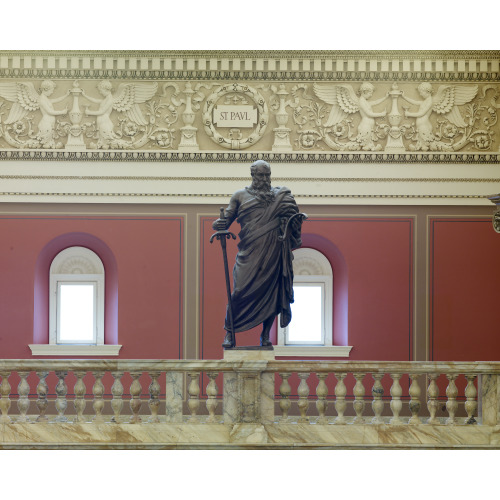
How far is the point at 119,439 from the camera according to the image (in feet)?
29.7

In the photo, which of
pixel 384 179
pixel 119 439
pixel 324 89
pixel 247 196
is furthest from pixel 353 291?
pixel 119 439

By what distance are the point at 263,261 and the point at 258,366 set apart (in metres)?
1.05

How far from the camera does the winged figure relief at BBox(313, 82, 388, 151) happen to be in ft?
40.9

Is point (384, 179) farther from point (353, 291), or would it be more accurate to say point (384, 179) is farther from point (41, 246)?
point (41, 246)

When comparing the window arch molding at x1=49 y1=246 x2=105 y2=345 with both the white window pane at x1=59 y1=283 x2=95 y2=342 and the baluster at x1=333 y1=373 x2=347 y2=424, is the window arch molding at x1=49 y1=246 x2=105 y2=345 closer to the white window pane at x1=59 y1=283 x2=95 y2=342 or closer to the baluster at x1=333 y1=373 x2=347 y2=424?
the white window pane at x1=59 y1=283 x2=95 y2=342

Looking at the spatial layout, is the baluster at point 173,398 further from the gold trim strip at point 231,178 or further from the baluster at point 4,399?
the gold trim strip at point 231,178

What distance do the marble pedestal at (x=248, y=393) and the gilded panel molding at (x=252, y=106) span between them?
4.03 meters

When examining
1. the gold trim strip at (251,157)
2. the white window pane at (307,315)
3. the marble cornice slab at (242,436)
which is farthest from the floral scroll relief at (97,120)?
the marble cornice slab at (242,436)

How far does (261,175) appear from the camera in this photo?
9.45 m

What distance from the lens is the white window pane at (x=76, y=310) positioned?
1280 cm

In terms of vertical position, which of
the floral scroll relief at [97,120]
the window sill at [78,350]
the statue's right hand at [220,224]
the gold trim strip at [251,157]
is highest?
the floral scroll relief at [97,120]

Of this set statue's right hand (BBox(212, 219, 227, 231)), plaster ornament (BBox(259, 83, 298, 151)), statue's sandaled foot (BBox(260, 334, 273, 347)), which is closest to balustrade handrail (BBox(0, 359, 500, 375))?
statue's sandaled foot (BBox(260, 334, 273, 347))

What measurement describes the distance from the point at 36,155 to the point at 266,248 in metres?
4.40

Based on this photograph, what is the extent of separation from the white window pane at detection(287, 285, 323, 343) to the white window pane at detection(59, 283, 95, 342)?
2.71 metres
